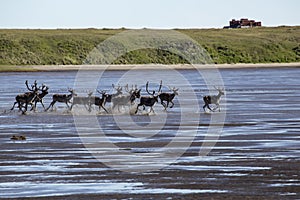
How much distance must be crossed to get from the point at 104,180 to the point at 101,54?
95.3m

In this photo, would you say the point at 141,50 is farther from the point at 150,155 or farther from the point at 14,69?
the point at 150,155

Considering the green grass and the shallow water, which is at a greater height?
the green grass

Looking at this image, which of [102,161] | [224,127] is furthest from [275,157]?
[224,127]

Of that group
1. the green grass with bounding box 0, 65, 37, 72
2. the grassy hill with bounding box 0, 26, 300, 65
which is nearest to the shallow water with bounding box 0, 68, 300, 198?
the green grass with bounding box 0, 65, 37, 72

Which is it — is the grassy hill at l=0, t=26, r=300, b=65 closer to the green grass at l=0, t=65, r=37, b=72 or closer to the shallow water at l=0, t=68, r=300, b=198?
the green grass at l=0, t=65, r=37, b=72

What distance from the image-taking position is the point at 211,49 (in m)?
124

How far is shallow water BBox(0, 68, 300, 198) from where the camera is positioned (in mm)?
15180

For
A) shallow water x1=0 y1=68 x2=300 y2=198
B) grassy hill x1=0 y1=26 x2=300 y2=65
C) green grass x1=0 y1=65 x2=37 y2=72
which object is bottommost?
shallow water x1=0 y1=68 x2=300 y2=198

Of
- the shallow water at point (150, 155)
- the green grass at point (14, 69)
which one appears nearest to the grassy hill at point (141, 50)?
the green grass at point (14, 69)

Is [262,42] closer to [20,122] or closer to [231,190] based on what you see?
[20,122]

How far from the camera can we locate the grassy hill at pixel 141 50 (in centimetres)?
11025

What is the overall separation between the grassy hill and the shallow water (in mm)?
75795

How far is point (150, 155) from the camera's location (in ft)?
64.2

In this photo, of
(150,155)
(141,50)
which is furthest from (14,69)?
(150,155)
